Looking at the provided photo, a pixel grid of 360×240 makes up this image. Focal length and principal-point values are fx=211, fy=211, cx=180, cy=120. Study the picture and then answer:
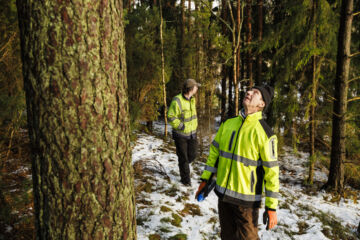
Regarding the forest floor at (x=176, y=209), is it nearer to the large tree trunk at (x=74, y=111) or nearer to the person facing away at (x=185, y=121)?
the person facing away at (x=185, y=121)

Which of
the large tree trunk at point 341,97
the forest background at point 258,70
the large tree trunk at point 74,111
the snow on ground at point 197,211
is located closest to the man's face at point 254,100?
the large tree trunk at point 74,111

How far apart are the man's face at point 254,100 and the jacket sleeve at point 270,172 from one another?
16.1 inches

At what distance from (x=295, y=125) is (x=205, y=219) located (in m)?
5.80

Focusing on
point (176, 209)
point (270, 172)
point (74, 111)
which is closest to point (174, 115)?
point (176, 209)

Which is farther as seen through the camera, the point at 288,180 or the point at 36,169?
the point at 288,180

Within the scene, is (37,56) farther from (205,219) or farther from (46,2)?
(205,219)

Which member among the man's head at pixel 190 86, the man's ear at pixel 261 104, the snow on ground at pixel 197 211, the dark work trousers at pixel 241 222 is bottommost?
the snow on ground at pixel 197 211

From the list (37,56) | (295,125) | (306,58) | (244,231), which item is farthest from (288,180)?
(37,56)

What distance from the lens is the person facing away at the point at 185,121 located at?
4508 millimetres

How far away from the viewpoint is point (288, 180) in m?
8.22

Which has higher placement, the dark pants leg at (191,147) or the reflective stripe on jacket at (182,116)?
the reflective stripe on jacket at (182,116)

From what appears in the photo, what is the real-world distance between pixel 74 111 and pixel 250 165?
6.17 ft

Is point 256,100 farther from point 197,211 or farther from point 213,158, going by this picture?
point 197,211

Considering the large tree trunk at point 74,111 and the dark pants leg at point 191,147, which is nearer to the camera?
the large tree trunk at point 74,111
